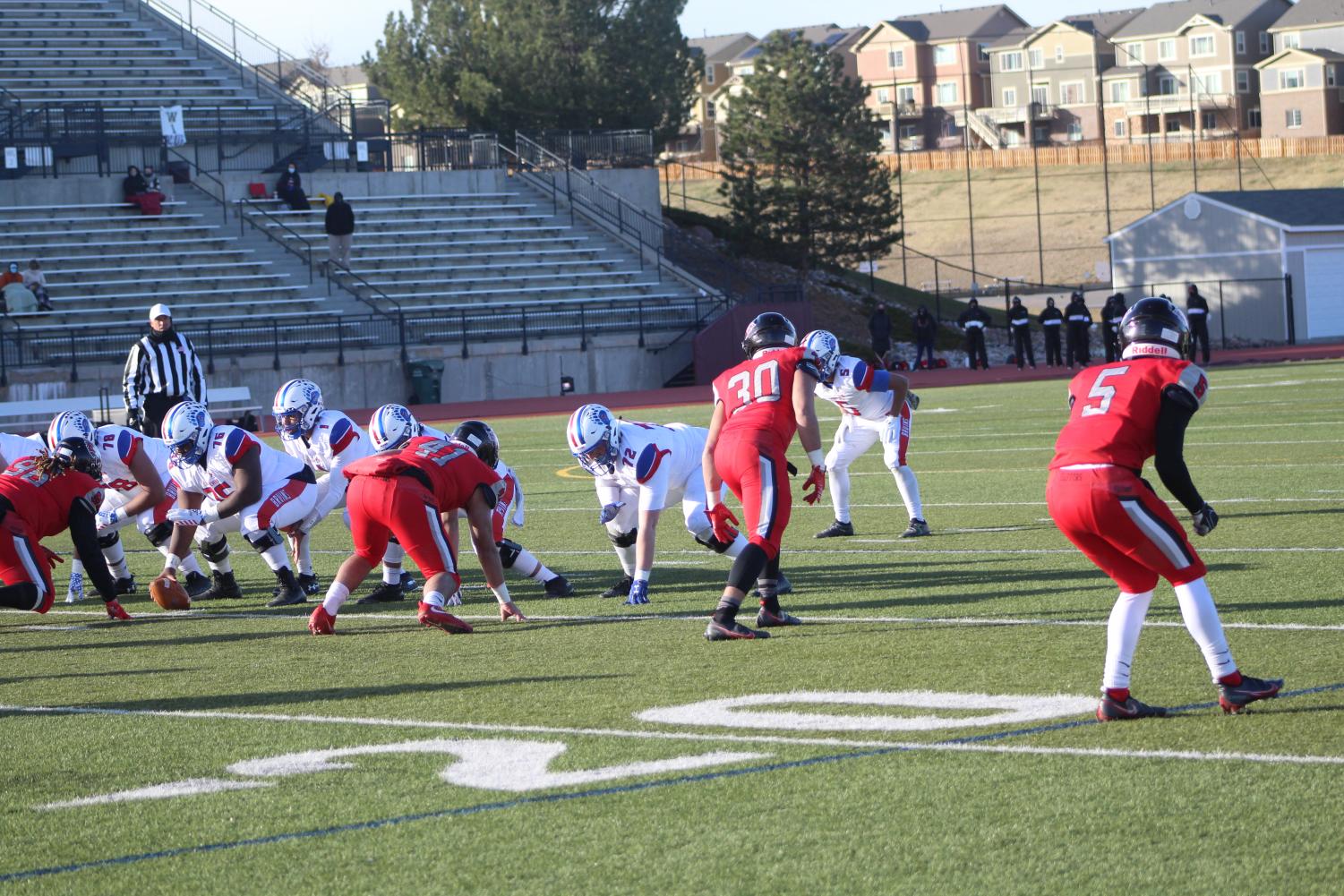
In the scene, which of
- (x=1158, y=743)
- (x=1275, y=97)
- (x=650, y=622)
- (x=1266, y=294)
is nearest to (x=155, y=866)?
(x=1158, y=743)

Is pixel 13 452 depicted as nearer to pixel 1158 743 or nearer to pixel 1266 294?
pixel 1158 743

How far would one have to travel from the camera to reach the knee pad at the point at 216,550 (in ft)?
37.1

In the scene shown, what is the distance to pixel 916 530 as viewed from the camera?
42.6ft

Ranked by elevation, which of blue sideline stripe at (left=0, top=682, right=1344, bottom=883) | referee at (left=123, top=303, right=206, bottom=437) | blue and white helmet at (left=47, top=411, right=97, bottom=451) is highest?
referee at (left=123, top=303, right=206, bottom=437)

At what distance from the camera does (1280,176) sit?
69.2 m

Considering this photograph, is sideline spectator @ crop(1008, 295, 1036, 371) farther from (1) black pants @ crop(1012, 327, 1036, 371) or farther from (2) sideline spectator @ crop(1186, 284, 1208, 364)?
(2) sideline spectator @ crop(1186, 284, 1208, 364)

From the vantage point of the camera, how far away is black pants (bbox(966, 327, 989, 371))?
121 ft

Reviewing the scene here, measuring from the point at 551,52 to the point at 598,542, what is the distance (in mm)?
40221

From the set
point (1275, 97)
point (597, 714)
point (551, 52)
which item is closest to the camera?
point (597, 714)

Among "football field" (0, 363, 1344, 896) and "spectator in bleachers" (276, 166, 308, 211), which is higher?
"spectator in bleachers" (276, 166, 308, 211)

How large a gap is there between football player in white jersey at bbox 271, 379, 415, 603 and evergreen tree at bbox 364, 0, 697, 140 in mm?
38093

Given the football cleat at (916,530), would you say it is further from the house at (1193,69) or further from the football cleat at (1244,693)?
the house at (1193,69)

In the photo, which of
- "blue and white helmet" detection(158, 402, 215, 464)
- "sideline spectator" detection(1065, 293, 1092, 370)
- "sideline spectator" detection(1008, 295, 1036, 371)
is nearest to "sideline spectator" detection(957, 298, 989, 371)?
"sideline spectator" detection(1008, 295, 1036, 371)

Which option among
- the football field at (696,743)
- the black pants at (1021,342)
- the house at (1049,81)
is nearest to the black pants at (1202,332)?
the black pants at (1021,342)
